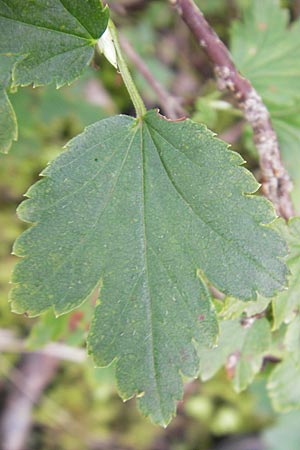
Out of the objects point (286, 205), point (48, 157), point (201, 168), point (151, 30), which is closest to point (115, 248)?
point (201, 168)

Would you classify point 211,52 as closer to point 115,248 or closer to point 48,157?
point 115,248

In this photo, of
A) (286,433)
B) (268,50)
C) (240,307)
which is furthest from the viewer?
(286,433)

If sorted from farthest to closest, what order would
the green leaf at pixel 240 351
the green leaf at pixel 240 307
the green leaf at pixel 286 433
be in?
the green leaf at pixel 286 433 < the green leaf at pixel 240 351 < the green leaf at pixel 240 307

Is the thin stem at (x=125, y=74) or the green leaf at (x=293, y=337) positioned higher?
the thin stem at (x=125, y=74)

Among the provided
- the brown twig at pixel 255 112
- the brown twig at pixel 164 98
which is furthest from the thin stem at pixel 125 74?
the brown twig at pixel 164 98

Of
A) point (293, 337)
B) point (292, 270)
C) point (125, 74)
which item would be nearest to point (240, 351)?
point (293, 337)

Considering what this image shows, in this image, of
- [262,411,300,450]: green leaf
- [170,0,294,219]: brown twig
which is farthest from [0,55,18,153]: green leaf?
[262,411,300,450]: green leaf

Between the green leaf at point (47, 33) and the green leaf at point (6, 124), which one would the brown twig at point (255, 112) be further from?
the green leaf at point (6, 124)

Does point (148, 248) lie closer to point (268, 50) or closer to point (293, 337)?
point (293, 337)
